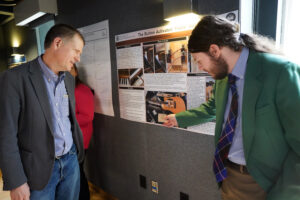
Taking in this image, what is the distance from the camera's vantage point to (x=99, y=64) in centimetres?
221

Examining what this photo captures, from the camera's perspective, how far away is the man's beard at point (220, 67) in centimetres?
99

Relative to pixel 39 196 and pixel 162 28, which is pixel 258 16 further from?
pixel 39 196

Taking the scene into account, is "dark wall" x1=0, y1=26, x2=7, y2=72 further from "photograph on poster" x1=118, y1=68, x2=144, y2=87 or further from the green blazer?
the green blazer

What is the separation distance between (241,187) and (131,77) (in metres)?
1.26

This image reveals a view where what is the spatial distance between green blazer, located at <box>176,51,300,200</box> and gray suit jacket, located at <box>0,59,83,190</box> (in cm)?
110

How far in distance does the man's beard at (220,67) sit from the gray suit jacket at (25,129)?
99 cm

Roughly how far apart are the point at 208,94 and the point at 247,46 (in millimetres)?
480

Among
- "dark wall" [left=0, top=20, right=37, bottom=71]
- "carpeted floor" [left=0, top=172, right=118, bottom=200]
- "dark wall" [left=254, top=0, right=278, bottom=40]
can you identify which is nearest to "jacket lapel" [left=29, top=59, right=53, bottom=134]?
"dark wall" [left=254, top=0, right=278, bottom=40]

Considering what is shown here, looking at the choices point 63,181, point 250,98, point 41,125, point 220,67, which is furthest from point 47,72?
point 250,98

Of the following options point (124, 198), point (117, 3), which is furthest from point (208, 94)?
point (124, 198)

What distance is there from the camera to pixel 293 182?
2.49ft

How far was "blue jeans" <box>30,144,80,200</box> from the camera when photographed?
123cm

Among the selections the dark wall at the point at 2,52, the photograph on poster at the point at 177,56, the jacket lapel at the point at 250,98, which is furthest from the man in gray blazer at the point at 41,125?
the dark wall at the point at 2,52

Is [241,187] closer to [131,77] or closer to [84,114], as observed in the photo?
[131,77]
